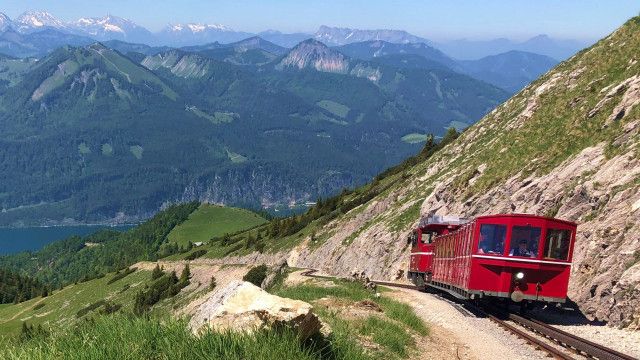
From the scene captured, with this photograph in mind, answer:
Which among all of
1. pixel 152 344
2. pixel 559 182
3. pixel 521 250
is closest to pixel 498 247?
pixel 521 250

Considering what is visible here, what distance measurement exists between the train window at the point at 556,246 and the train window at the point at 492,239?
1.70 m

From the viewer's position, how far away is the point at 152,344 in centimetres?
918

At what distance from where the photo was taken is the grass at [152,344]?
861 cm

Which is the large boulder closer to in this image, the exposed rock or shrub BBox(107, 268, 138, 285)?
the exposed rock

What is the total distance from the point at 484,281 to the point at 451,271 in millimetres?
5021

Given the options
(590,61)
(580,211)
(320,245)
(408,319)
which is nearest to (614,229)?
(580,211)

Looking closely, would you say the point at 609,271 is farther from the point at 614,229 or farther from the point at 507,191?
the point at 507,191

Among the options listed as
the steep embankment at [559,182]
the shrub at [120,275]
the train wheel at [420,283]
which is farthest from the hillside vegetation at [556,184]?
the shrub at [120,275]

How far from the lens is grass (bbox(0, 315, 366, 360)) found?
28.2ft

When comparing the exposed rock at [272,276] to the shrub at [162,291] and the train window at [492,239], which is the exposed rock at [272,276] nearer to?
the train window at [492,239]

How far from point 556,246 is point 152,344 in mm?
20687

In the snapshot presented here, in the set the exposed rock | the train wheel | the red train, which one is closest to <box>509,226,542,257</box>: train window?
the red train

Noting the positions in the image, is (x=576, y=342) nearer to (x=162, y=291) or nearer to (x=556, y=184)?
(x=556, y=184)

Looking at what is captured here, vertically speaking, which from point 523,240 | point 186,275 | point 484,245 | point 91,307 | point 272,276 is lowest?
point 91,307
